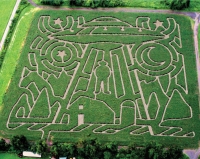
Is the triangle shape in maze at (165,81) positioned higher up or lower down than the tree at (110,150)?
higher up

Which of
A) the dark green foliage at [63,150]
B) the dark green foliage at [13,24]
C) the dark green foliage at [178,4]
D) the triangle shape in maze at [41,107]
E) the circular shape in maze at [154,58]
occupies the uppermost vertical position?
the dark green foliage at [178,4]

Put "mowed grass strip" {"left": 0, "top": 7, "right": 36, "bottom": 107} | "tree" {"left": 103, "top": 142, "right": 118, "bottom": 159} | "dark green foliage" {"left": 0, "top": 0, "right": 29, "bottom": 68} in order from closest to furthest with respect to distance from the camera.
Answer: "tree" {"left": 103, "top": 142, "right": 118, "bottom": 159} → "mowed grass strip" {"left": 0, "top": 7, "right": 36, "bottom": 107} → "dark green foliage" {"left": 0, "top": 0, "right": 29, "bottom": 68}

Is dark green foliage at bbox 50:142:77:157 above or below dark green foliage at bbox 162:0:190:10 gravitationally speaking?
below

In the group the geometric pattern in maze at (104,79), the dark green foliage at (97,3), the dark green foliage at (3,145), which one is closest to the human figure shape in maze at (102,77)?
the geometric pattern in maze at (104,79)

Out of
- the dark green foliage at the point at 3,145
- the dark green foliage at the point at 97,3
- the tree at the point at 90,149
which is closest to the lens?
the tree at the point at 90,149

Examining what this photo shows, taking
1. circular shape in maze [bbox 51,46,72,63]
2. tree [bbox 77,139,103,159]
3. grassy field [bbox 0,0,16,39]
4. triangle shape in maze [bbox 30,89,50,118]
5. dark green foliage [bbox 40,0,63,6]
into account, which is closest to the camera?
tree [bbox 77,139,103,159]

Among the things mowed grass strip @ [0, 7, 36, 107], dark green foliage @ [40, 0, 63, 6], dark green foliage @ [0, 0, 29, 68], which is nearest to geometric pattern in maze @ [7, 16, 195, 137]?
mowed grass strip @ [0, 7, 36, 107]

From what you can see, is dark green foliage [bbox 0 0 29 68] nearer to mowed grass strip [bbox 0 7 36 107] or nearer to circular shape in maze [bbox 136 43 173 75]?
mowed grass strip [bbox 0 7 36 107]

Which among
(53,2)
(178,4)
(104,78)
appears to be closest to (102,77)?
(104,78)

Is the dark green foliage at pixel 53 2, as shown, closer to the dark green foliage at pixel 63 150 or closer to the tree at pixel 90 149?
the dark green foliage at pixel 63 150
